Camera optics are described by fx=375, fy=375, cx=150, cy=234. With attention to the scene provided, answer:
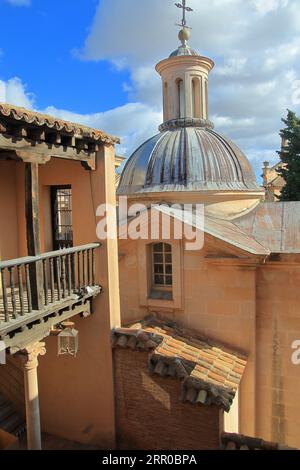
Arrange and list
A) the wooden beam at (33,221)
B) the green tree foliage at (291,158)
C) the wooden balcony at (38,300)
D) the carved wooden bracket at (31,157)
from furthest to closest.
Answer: the green tree foliage at (291,158), the wooden beam at (33,221), the carved wooden bracket at (31,157), the wooden balcony at (38,300)

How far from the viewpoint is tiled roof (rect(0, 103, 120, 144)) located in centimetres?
512

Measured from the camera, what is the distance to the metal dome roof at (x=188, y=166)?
41.0 ft

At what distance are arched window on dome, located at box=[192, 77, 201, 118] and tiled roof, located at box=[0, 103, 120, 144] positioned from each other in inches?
357

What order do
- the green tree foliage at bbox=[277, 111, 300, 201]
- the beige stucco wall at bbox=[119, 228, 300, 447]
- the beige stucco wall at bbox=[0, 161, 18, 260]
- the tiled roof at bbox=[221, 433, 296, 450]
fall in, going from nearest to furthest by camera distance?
the tiled roof at bbox=[221, 433, 296, 450]
the beige stucco wall at bbox=[0, 161, 18, 260]
the beige stucco wall at bbox=[119, 228, 300, 447]
the green tree foliage at bbox=[277, 111, 300, 201]

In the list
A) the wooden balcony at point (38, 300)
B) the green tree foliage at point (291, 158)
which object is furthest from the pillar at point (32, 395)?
the green tree foliage at point (291, 158)

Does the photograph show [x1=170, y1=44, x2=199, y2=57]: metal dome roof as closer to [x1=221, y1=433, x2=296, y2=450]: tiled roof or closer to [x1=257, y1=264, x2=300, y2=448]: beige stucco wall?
[x1=257, y1=264, x2=300, y2=448]: beige stucco wall

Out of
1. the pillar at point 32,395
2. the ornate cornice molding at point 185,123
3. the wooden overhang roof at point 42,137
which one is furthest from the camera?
the ornate cornice molding at point 185,123

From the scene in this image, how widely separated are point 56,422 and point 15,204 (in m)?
4.91

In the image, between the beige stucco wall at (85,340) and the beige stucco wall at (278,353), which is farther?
the beige stucco wall at (278,353)

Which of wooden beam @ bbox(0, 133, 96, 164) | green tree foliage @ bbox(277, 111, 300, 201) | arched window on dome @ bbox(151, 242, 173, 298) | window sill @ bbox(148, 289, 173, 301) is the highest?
green tree foliage @ bbox(277, 111, 300, 201)

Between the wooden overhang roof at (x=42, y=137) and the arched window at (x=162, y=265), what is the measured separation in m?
3.76

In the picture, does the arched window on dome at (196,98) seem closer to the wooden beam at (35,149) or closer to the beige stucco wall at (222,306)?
the beige stucco wall at (222,306)

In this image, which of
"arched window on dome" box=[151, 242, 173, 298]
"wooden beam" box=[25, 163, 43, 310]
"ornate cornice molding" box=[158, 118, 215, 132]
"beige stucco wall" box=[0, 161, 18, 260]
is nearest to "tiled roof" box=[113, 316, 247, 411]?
"arched window on dome" box=[151, 242, 173, 298]

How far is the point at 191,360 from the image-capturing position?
26.0ft
